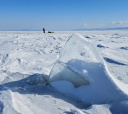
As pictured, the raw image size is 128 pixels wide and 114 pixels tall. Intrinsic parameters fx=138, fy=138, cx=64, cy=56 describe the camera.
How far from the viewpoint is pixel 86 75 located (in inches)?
72.4

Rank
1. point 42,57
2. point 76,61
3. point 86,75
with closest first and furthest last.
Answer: point 86,75
point 76,61
point 42,57

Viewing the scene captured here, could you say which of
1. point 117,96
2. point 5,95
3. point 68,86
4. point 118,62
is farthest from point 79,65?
point 118,62

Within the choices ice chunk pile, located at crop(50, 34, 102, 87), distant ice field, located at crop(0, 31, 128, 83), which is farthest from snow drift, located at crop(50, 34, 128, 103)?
distant ice field, located at crop(0, 31, 128, 83)

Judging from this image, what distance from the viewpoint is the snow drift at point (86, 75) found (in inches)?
64.2

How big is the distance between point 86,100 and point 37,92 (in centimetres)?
67

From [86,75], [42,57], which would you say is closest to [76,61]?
[86,75]

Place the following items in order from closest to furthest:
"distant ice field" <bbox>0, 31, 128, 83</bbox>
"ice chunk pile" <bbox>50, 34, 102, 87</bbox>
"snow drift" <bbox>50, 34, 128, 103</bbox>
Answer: "snow drift" <bbox>50, 34, 128, 103</bbox> < "ice chunk pile" <bbox>50, 34, 102, 87</bbox> < "distant ice field" <bbox>0, 31, 128, 83</bbox>

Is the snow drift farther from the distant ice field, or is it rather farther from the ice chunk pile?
the distant ice field

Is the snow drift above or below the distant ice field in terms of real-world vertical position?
above

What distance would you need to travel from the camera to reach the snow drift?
5.35 ft

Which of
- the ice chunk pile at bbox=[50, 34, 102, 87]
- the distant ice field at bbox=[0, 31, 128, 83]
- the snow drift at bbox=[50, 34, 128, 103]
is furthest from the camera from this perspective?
the distant ice field at bbox=[0, 31, 128, 83]

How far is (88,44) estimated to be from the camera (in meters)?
2.13

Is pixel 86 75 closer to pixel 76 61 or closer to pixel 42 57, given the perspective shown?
pixel 76 61

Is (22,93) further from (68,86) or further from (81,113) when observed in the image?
(81,113)
